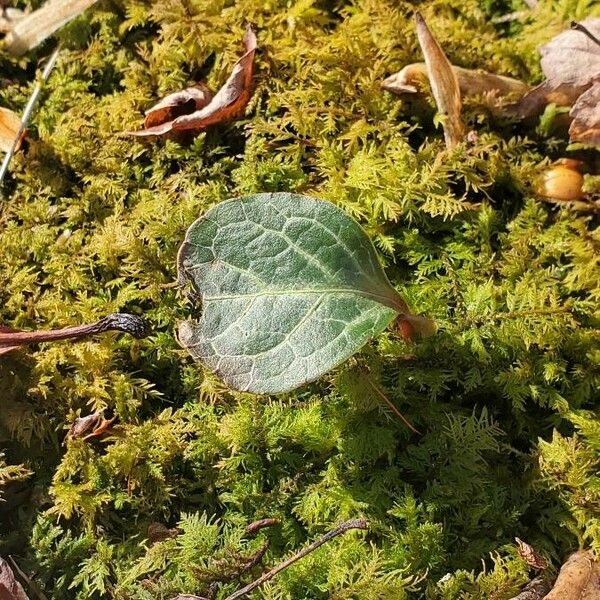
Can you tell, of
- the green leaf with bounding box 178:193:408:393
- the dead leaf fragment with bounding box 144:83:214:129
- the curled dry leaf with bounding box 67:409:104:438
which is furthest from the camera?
the dead leaf fragment with bounding box 144:83:214:129

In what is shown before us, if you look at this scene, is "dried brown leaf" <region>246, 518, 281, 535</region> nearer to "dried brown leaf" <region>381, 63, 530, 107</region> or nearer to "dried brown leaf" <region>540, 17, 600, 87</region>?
"dried brown leaf" <region>381, 63, 530, 107</region>

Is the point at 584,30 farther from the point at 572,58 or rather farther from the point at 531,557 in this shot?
the point at 531,557

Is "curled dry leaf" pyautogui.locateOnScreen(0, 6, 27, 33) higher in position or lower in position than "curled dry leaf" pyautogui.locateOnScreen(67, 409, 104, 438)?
higher

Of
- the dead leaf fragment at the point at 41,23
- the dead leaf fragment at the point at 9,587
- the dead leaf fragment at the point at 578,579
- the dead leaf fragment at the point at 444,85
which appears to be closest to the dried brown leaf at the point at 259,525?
the dead leaf fragment at the point at 9,587

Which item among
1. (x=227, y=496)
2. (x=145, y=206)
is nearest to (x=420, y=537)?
(x=227, y=496)

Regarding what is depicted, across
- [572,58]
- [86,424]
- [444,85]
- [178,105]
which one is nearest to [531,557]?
[86,424]

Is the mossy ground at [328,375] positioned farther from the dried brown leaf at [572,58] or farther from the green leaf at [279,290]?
the green leaf at [279,290]

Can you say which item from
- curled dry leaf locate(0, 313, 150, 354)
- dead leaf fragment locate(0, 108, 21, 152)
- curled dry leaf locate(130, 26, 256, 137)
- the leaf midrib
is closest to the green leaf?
the leaf midrib
